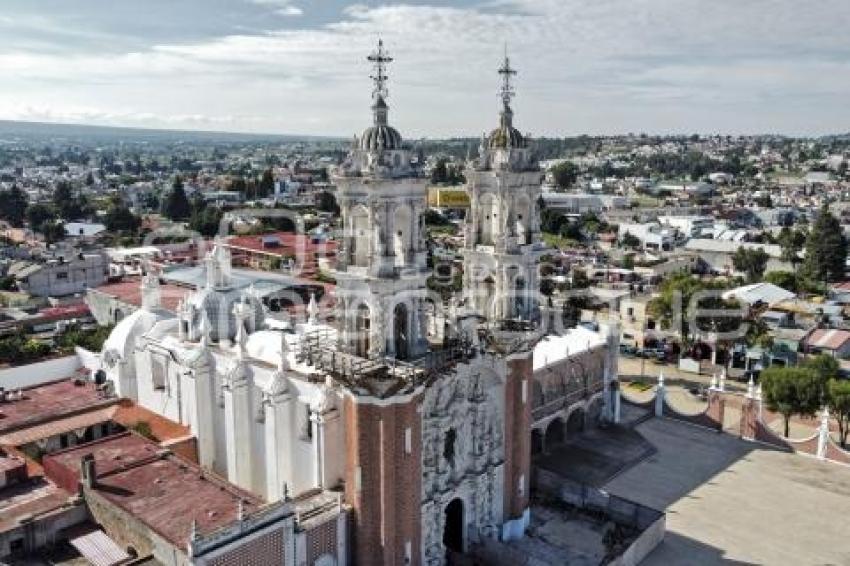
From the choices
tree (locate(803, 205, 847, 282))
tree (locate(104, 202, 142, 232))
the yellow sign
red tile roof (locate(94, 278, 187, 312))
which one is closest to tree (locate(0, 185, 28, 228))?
tree (locate(104, 202, 142, 232))

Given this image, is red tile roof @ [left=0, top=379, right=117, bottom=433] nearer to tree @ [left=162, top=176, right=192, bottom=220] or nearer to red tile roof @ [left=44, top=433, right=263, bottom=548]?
red tile roof @ [left=44, top=433, right=263, bottom=548]

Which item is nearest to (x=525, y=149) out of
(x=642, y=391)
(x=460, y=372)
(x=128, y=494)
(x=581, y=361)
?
(x=460, y=372)

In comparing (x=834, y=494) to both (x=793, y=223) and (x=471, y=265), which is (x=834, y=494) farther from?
(x=793, y=223)

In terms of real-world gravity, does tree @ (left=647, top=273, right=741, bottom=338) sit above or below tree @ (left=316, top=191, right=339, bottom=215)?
below

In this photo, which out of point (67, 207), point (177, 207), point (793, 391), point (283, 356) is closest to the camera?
point (283, 356)

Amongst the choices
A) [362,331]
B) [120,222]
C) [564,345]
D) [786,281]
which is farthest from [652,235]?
[362,331]

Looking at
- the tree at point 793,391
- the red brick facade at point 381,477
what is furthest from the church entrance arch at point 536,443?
the red brick facade at point 381,477

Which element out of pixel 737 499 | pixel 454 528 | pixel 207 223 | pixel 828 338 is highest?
pixel 207 223

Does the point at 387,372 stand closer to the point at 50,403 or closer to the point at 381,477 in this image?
the point at 381,477
